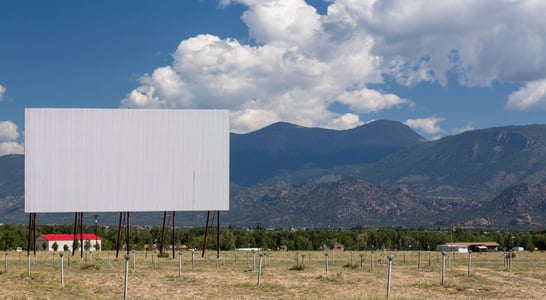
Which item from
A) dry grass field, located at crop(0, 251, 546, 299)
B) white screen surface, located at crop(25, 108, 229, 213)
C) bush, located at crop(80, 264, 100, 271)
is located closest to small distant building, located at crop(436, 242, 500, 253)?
white screen surface, located at crop(25, 108, 229, 213)

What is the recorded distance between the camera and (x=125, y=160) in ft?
184

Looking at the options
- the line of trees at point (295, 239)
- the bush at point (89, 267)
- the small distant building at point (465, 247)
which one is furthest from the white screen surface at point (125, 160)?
the small distant building at point (465, 247)

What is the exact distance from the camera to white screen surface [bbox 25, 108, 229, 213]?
5503cm

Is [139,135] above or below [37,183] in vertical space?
above

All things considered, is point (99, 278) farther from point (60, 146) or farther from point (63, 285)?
point (60, 146)

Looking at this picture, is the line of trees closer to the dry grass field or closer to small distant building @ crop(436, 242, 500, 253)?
small distant building @ crop(436, 242, 500, 253)

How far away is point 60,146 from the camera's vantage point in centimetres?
5522

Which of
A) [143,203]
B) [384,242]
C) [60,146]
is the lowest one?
[384,242]

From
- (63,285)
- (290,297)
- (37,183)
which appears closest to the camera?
(290,297)

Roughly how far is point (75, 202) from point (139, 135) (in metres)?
6.64

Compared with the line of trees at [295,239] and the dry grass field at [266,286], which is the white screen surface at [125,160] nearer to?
the dry grass field at [266,286]

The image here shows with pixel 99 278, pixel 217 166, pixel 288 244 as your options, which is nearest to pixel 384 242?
pixel 288 244

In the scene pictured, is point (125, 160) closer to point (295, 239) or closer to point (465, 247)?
point (295, 239)

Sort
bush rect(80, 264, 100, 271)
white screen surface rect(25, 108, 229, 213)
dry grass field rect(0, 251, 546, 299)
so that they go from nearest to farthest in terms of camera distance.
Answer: dry grass field rect(0, 251, 546, 299) < bush rect(80, 264, 100, 271) < white screen surface rect(25, 108, 229, 213)
